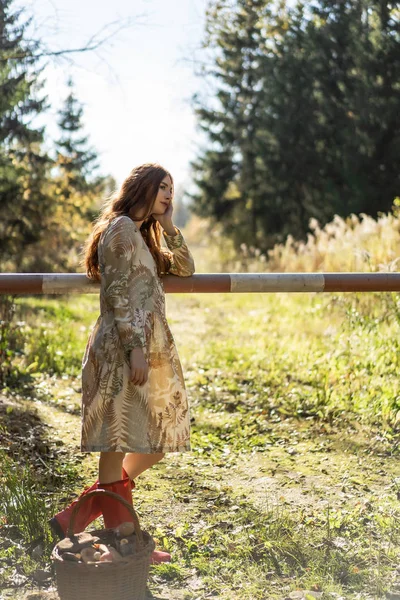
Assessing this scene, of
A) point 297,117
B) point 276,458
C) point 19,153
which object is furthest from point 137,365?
point 297,117

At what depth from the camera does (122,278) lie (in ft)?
9.21

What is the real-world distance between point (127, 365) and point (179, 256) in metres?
0.61

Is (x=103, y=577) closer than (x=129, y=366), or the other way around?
(x=103, y=577)

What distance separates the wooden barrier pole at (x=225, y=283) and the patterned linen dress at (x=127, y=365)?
293 millimetres

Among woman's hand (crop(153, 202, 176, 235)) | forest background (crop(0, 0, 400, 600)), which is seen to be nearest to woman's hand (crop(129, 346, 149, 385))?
woman's hand (crop(153, 202, 176, 235))

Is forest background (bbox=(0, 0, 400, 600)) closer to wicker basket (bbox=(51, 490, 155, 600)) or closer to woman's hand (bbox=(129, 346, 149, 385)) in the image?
wicker basket (bbox=(51, 490, 155, 600))

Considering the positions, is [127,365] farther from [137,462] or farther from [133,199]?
[133,199]

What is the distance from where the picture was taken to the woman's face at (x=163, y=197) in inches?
119

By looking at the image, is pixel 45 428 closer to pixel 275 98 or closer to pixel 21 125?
pixel 21 125

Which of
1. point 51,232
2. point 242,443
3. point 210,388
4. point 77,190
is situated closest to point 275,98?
point 77,190

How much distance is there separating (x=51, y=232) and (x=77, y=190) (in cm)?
263

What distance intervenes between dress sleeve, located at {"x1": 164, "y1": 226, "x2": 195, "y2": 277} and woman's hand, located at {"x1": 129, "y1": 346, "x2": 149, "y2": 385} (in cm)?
55

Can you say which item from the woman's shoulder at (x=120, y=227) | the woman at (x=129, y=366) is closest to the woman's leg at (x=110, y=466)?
the woman at (x=129, y=366)

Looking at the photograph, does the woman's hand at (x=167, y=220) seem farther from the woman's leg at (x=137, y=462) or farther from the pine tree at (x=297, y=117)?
the pine tree at (x=297, y=117)
